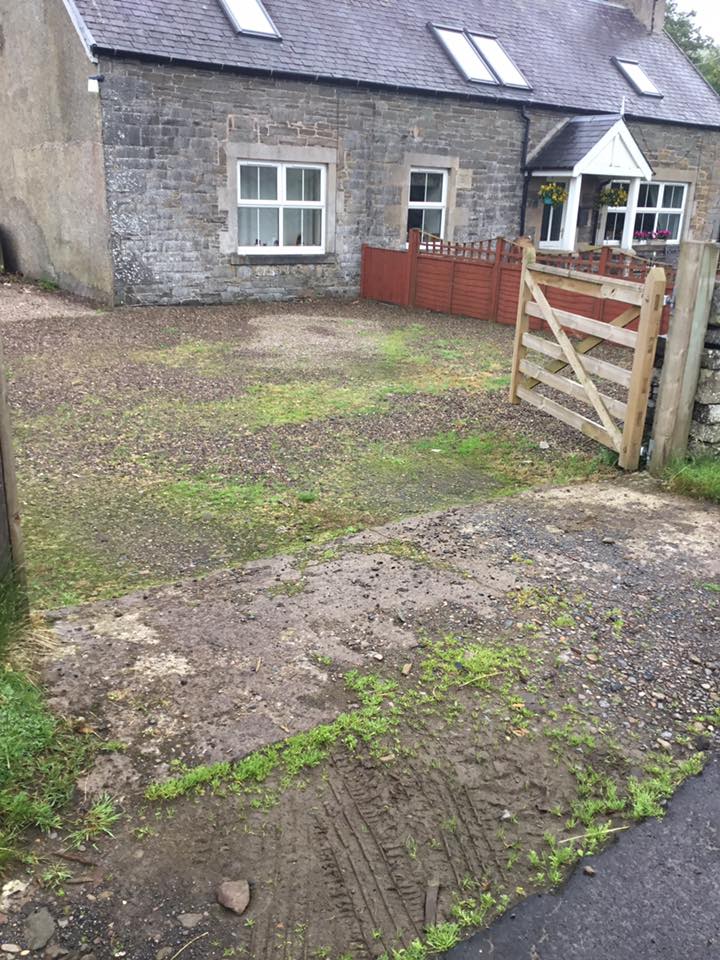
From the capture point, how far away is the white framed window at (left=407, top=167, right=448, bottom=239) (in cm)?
1828

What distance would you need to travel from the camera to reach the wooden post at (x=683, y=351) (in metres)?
6.16

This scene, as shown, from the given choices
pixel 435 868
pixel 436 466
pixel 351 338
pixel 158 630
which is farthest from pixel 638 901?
pixel 351 338

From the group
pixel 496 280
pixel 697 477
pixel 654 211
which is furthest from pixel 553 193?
pixel 697 477

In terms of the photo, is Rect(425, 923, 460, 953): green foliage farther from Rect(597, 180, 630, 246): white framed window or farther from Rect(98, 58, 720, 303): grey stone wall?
Rect(597, 180, 630, 246): white framed window

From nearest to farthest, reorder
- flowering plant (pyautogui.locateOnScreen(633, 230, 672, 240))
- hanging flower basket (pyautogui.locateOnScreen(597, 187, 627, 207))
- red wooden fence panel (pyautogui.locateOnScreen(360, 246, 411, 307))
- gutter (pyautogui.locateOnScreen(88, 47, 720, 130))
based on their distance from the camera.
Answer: gutter (pyautogui.locateOnScreen(88, 47, 720, 130))
red wooden fence panel (pyautogui.locateOnScreen(360, 246, 411, 307))
hanging flower basket (pyautogui.locateOnScreen(597, 187, 627, 207))
flowering plant (pyautogui.locateOnScreen(633, 230, 672, 240))

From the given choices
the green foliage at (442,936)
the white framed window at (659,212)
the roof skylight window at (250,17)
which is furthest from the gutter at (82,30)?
the white framed window at (659,212)

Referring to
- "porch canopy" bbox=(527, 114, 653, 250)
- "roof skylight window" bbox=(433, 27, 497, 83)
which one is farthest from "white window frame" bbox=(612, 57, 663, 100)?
"roof skylight window" bbox=(433, 27, 497, 83)

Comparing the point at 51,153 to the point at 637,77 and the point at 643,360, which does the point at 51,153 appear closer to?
the point at 643,360

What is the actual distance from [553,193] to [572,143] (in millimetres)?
1254

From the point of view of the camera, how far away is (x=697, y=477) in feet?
20.6

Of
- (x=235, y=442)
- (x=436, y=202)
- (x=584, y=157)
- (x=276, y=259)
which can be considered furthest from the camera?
(x=436, y=202)

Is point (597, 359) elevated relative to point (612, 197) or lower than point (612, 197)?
lower

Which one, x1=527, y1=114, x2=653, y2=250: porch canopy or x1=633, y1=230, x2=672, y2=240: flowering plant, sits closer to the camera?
x1=527, y1=114, x2=653, y2=250: porch canopy

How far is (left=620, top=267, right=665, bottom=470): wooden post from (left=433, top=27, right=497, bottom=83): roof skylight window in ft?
46.3
